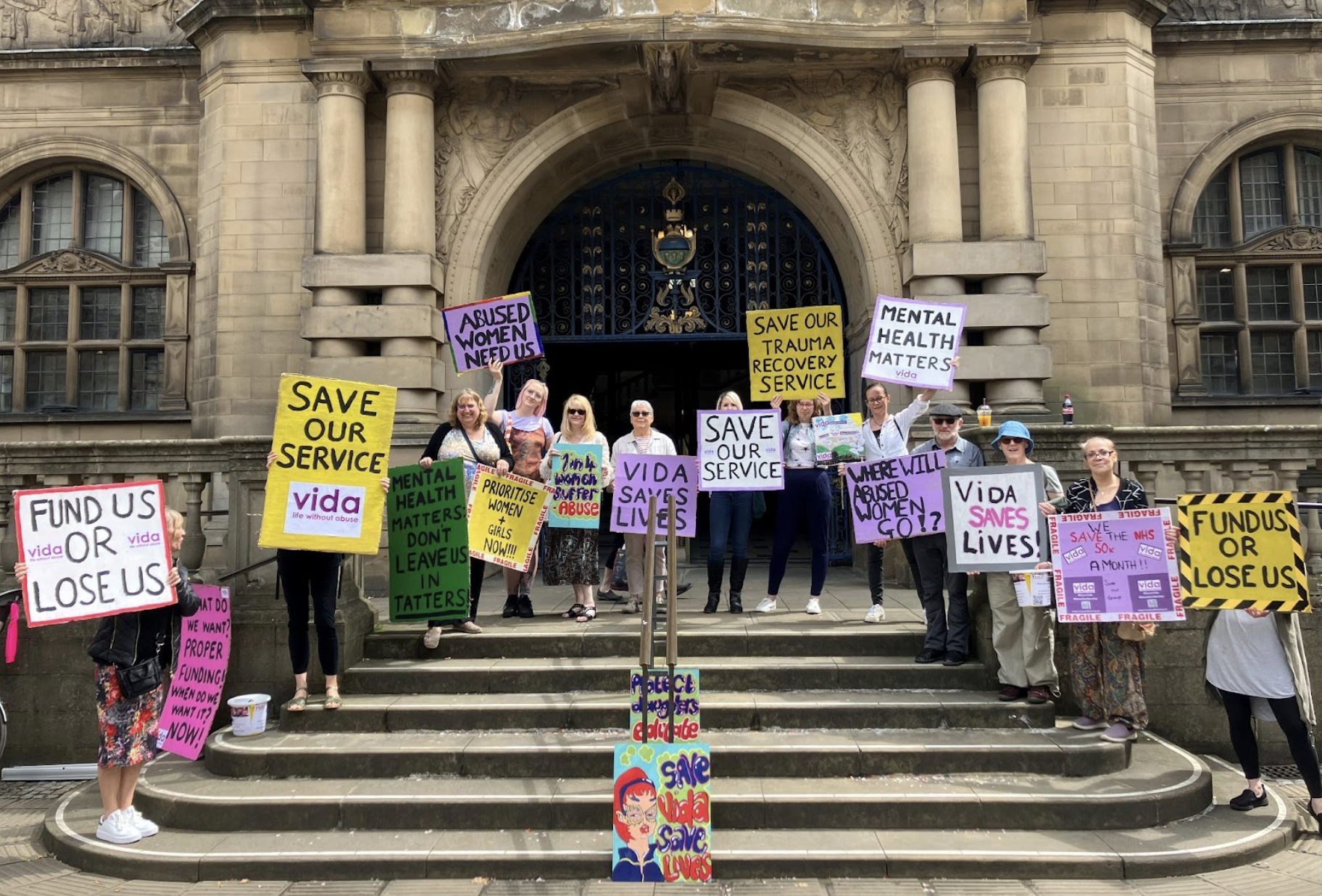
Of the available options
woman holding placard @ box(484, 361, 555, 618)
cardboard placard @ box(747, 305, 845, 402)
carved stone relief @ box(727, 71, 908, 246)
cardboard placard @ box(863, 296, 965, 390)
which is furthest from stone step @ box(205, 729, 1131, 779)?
carved stone relief @ box(727, 71, 908, 246)

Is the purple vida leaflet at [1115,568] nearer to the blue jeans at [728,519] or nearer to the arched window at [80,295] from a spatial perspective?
the blue jeans at [728,519]

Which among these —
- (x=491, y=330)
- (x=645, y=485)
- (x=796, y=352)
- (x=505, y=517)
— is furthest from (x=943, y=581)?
(x=491, y=330)

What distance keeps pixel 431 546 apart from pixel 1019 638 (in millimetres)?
4393

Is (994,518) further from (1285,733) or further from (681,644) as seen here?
(681,644)

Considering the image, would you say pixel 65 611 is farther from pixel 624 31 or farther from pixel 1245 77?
pixel 1245 77

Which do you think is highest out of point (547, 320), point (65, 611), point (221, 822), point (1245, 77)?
point (1245, 77)

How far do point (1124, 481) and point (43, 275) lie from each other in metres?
14.0

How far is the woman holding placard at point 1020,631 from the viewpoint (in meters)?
6.21

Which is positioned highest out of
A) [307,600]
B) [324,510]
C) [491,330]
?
[491,330]

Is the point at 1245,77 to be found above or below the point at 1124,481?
above

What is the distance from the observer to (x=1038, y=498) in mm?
6227

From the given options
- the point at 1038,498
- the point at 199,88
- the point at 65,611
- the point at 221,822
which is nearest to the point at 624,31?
the point at 199,88

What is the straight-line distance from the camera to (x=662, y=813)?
15.8 feet

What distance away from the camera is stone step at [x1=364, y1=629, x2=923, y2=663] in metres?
7.05
